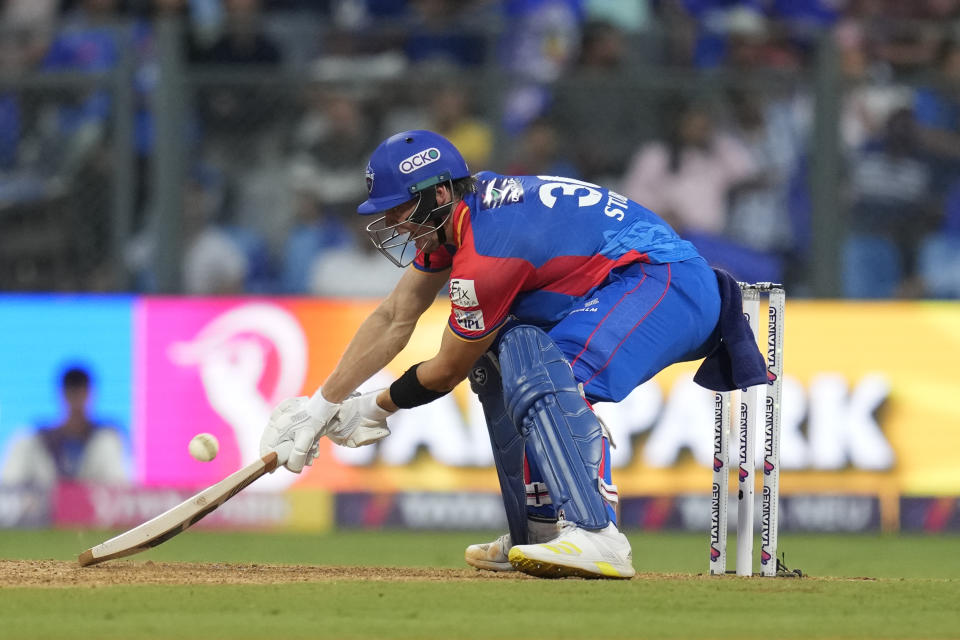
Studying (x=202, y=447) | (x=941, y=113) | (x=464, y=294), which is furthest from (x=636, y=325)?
(x=941, y=113)

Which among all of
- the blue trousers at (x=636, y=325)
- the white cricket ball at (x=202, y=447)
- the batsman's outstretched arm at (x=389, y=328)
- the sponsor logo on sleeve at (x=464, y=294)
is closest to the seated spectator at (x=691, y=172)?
the batsman's outstretched arm at (x=389, y=328)

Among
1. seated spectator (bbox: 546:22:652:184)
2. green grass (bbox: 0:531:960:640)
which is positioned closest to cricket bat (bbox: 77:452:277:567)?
green grass (bbox: 0:531:960:640)

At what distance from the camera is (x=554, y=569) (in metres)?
6.02

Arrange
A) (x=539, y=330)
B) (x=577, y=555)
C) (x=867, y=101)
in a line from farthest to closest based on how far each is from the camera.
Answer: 1. (x=867, y=101)
2. (x=539, y=330)
3. (x=577, y=555)

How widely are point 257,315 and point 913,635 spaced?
763 centimetres

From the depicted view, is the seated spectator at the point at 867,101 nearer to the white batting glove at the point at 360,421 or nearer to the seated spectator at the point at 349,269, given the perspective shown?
the seated spectator at the point at 349,269

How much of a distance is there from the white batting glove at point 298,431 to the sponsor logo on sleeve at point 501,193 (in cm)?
117

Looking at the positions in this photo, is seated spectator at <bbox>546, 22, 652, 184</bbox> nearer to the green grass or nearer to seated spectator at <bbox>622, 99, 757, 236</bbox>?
seated spectator at <bbox>622, 99, 757, 236</bbox>

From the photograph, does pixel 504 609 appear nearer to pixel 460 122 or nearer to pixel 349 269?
pixel 349 269

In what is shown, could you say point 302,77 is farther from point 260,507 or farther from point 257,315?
point 260,507

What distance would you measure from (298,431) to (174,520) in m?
0.65

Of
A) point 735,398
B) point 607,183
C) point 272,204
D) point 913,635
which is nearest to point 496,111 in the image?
point 607,183

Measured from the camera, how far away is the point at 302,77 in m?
12.1

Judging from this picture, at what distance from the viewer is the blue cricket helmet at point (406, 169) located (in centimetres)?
638
